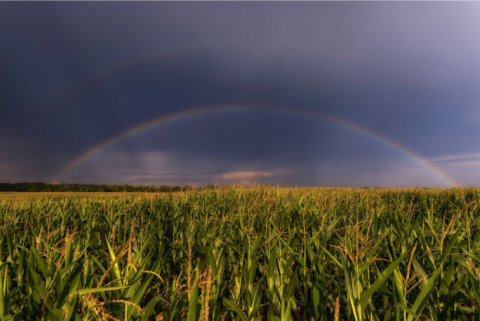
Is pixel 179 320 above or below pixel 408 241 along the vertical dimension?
below

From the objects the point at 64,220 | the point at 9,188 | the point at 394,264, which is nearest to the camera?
the point at 394,264

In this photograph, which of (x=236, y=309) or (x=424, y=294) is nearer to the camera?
(x=424, y=294)

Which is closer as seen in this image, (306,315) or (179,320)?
(179,320)

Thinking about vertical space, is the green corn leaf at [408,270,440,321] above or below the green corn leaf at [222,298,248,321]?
above

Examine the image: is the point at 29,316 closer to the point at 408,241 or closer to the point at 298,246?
the point at 298,246

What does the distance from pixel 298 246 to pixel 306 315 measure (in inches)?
64.0

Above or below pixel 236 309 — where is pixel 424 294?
above

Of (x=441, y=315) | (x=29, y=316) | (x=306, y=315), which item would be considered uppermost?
(x=441, y=315)

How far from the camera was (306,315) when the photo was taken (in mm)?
2965

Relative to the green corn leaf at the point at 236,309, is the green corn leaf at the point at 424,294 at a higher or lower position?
higher

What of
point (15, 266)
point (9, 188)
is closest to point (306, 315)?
point (15, 266)

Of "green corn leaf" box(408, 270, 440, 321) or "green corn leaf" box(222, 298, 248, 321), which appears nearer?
"green corn leaf" box(408, 270, 440, 321)

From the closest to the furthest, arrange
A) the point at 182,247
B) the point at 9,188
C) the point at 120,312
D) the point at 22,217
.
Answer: the point at 120,312, the point at 182,247, the point at 22,217, the point at 9,188

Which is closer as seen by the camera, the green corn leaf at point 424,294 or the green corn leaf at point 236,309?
the green corn leaf at point 424,294
